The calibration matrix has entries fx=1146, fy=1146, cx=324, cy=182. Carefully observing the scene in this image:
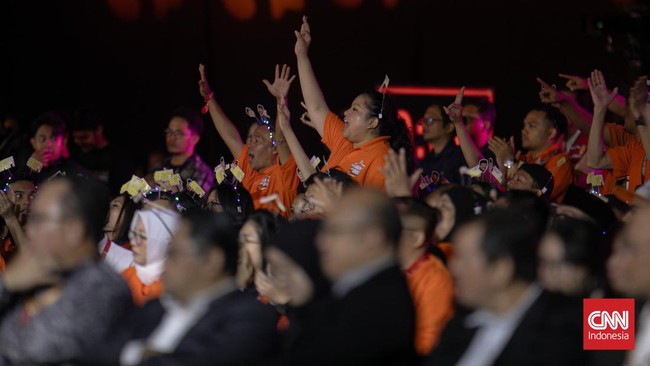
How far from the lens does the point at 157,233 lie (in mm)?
4898

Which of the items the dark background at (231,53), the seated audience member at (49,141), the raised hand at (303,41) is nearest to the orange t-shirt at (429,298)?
the raised hand at (303,41)

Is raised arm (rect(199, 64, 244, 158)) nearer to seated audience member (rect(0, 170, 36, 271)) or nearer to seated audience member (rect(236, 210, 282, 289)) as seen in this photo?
seated audience member (rect(0, 170, 36, 271))

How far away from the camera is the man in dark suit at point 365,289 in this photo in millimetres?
3494

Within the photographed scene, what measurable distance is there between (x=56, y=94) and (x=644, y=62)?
4.83 metres

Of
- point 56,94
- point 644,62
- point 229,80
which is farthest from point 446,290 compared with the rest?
point 56,94

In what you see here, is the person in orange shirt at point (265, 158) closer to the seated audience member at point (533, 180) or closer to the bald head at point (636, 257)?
the seated audience member at point (533, 180)

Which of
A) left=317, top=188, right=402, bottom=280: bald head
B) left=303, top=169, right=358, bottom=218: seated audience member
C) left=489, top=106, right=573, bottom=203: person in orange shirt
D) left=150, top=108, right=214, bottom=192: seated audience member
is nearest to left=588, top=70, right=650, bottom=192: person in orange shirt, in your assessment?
left=489, top=106, right=573, bottom=203: person in orange shirt

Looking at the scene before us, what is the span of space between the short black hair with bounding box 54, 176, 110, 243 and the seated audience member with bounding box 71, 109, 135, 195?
4389mm

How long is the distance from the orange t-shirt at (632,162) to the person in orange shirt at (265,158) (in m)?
1.85

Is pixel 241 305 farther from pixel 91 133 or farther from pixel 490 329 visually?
pixel 91 133

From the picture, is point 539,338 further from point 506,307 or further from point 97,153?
point 97,153

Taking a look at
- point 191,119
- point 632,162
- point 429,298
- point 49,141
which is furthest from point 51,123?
point 429,298

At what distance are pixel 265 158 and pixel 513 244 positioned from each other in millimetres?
3616

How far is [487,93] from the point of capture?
9.45m
